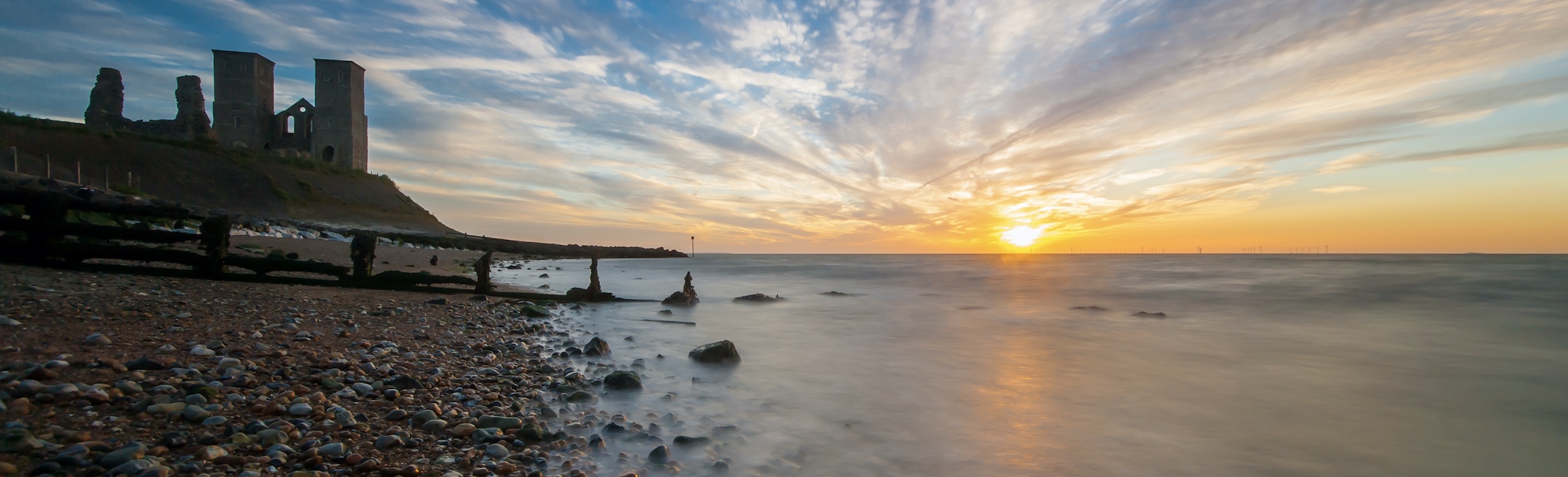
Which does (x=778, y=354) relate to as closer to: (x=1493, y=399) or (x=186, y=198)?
(x=1493, y=399)

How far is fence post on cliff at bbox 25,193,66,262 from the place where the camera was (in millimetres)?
7582

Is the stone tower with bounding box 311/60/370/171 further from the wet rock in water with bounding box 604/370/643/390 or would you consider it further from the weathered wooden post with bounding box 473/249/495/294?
the wet rock in water with bounding box 604/370/643/390

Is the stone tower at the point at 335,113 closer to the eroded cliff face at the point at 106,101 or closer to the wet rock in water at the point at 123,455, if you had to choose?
the eroded cliff face at the point at 106,101

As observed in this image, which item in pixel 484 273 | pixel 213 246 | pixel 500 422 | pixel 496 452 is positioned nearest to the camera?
pixel 496 452

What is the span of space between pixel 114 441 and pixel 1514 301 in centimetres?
3327

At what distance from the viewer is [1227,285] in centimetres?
3020

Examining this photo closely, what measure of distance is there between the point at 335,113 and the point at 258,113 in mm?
5181

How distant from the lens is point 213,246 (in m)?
8.49

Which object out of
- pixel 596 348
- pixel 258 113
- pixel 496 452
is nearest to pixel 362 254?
pixel 596 348

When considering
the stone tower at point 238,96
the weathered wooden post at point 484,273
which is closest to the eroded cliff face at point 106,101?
the stone tower at point 238,96

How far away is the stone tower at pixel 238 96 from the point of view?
158ft

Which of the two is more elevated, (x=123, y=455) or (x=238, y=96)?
(x=238, y=96)

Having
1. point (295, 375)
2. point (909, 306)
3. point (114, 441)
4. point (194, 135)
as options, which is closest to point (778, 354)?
point (295, 375)

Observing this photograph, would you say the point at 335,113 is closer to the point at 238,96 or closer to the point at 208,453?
the point at 238,96
